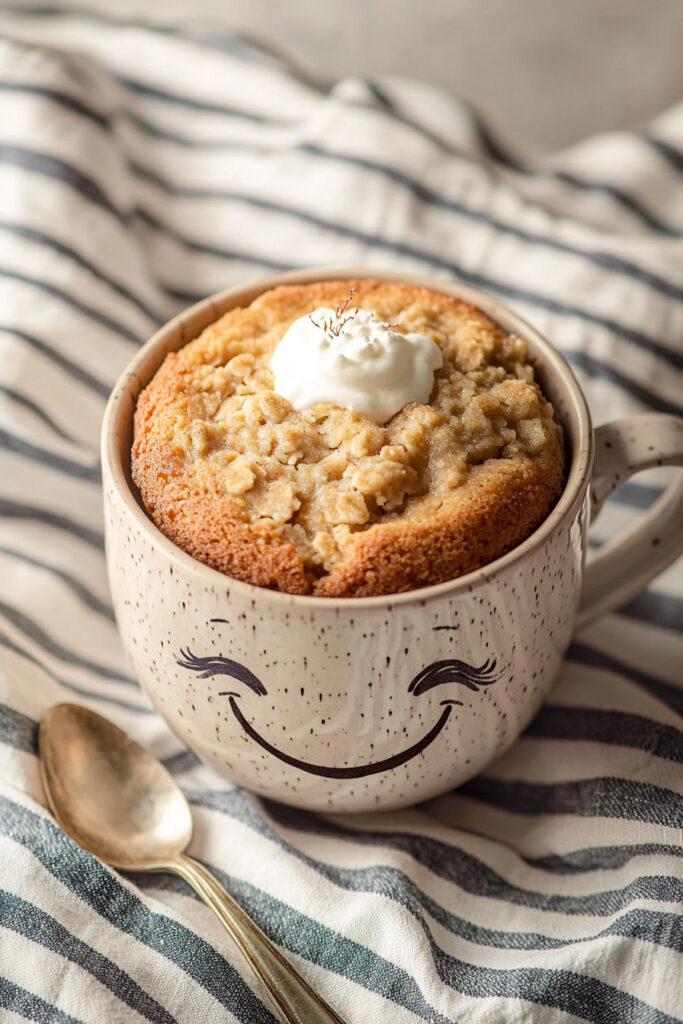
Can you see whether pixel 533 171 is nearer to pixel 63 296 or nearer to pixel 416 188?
pixel 416 188

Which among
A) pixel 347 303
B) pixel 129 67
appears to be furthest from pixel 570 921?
pixel 129 67

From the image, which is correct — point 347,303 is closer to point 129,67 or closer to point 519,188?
point 519,188

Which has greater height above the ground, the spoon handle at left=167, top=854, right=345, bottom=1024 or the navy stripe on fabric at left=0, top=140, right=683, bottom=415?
the navy stripe on fabric at left=0, top=140, right=683, bottom=415

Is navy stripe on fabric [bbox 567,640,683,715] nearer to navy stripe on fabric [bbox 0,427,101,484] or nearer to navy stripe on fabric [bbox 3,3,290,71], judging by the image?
navy stripe on fabric [bbox 0,427,101,484]

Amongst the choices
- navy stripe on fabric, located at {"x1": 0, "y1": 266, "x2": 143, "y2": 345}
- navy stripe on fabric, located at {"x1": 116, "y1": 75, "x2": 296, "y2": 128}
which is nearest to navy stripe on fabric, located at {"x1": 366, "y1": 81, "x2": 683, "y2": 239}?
navy stripe on fabric, located at {"x1": 116, "y1": 75, "x2": 296, "y2": 128}

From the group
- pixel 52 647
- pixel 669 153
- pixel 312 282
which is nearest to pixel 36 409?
pixel 52 647

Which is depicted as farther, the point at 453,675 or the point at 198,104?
the point at 198,104
